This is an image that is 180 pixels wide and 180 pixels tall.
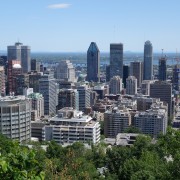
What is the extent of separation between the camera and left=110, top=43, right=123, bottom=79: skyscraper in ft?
218

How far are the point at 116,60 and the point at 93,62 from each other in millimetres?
5437

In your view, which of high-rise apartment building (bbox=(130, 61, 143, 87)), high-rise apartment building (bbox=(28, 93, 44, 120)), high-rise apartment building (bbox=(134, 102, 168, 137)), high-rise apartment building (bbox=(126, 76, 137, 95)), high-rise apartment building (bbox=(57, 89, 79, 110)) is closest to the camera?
high-rise apartment building (bbox=(134, 102, 168, 137))

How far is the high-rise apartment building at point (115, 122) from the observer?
29781 millimetres

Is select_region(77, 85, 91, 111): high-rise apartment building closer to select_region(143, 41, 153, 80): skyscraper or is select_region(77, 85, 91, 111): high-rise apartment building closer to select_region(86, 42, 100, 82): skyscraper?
select_region(86, 42, 100, 82): skyscraper

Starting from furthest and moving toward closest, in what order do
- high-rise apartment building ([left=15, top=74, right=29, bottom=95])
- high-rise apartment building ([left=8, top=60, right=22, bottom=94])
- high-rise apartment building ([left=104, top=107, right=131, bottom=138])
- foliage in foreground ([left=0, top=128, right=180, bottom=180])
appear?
high-rise apartment building ([left=8, top=60, right=22, bottom=94]) < high-rise apartment building ([left=15, top=74, right=29, bottom=95]) < high-rise apartment building ([left=104, top=107, right=131, bottom=138]) < foliage in foreground ([left=0, top=128, right=180, bottom=180])

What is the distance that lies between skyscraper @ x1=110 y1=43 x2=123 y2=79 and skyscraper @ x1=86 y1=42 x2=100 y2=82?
3.45 meters

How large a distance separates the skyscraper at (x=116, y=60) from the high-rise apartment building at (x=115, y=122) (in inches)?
1397

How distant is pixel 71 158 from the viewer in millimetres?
14445

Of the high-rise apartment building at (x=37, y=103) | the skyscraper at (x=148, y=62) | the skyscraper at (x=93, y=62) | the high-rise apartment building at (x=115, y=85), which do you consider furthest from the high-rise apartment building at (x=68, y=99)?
the skyscraper at (x=148, y=62)

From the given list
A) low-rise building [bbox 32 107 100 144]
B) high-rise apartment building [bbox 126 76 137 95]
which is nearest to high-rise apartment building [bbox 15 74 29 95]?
high-rise apartment building [bbox 126 76 137 95]

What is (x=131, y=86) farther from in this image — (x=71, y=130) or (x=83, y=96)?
(x=71, y=130)

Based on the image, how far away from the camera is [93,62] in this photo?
7094 cm

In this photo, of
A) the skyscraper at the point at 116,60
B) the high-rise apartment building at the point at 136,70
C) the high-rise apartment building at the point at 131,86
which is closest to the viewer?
the high-rise apartment building at the point at 131,86

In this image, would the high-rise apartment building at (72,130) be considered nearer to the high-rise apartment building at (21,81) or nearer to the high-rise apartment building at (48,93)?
the high-rise apartment building at (48,93)
